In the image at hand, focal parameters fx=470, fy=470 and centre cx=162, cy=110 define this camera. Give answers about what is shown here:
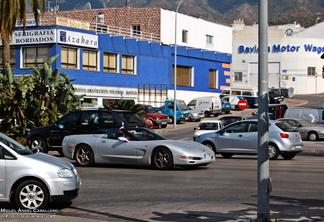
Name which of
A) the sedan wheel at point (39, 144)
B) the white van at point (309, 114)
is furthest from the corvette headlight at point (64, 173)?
the white van at point (309, 114)

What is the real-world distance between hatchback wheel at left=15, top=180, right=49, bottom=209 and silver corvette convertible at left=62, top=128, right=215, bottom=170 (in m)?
6.32

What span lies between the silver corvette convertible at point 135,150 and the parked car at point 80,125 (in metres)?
2.65

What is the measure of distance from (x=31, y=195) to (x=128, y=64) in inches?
1604

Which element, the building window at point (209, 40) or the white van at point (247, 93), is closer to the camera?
the white van at point (247, 93)

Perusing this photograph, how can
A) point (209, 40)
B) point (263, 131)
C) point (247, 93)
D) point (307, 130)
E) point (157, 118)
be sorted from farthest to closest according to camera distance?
1. point (209, 40)
2. point (247, 93)
3. point (157, 118)
4. point (307, 130)
5. point (263, 131)

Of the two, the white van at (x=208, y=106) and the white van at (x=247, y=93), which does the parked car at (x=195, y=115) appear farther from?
the white van at (x=247, y=93)

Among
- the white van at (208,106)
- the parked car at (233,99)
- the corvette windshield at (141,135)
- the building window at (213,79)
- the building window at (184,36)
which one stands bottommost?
the corvette windshield at (141,135)

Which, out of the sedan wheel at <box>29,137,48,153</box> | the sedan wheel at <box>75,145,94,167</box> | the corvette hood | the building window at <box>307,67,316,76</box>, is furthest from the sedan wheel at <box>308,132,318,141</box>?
the building window at <box>307,67,316,76</box>

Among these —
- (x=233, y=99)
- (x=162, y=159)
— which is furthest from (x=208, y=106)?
(x=162, y=159)

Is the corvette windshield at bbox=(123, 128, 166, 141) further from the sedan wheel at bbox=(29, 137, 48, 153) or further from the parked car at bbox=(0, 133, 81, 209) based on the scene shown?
the parked car at bbox=(0, 133, 81, 209)

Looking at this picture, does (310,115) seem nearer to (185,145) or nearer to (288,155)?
(288,155)

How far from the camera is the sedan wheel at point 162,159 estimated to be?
14344 millimetres

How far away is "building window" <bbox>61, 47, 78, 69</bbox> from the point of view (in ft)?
136

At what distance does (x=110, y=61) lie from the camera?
4644 centimetres
